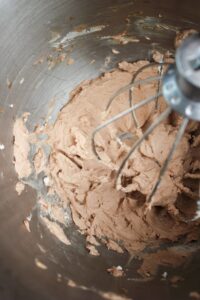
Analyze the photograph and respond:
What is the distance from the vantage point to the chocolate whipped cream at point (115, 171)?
121cm

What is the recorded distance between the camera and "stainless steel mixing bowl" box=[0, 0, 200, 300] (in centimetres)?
102

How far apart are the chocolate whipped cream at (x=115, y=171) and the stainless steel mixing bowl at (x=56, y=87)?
2.6 inches

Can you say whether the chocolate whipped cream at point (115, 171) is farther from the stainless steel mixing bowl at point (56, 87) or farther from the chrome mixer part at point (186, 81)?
the chrome mixer part at point (186, 81)

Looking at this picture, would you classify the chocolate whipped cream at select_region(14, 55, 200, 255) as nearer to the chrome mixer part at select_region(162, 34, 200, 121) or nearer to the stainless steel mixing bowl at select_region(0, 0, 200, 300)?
the stainless steel mixing bowl at select_region(0, 0, 200, 300)

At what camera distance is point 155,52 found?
1.31 meters

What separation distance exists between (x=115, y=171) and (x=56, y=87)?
363 mm

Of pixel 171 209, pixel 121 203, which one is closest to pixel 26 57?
pixel 121 203

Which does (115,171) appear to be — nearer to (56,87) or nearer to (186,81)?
(56,87)

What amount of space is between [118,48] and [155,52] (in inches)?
5.2

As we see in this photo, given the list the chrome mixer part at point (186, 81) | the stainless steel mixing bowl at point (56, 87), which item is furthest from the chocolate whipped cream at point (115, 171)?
the chrome mixer part at point (186, 81)

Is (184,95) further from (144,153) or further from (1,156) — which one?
(1,156)

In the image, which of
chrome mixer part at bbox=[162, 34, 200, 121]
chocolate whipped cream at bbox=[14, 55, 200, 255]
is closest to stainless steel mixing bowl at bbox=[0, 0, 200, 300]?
chocolate whipped cream at bbox=[14, 55, 200, 255]

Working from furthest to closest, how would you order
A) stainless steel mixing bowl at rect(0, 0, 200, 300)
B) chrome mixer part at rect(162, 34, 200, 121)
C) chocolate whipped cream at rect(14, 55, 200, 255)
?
chocolate whipped cream at rect(14, 55, 200, 255) → stainless steel mixing bowl at rect(0, 0, 200, 300) → chrome mixer part at rect(162, 34, 200, 121)

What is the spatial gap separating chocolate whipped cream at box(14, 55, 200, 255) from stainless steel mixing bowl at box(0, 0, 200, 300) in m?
0.07
